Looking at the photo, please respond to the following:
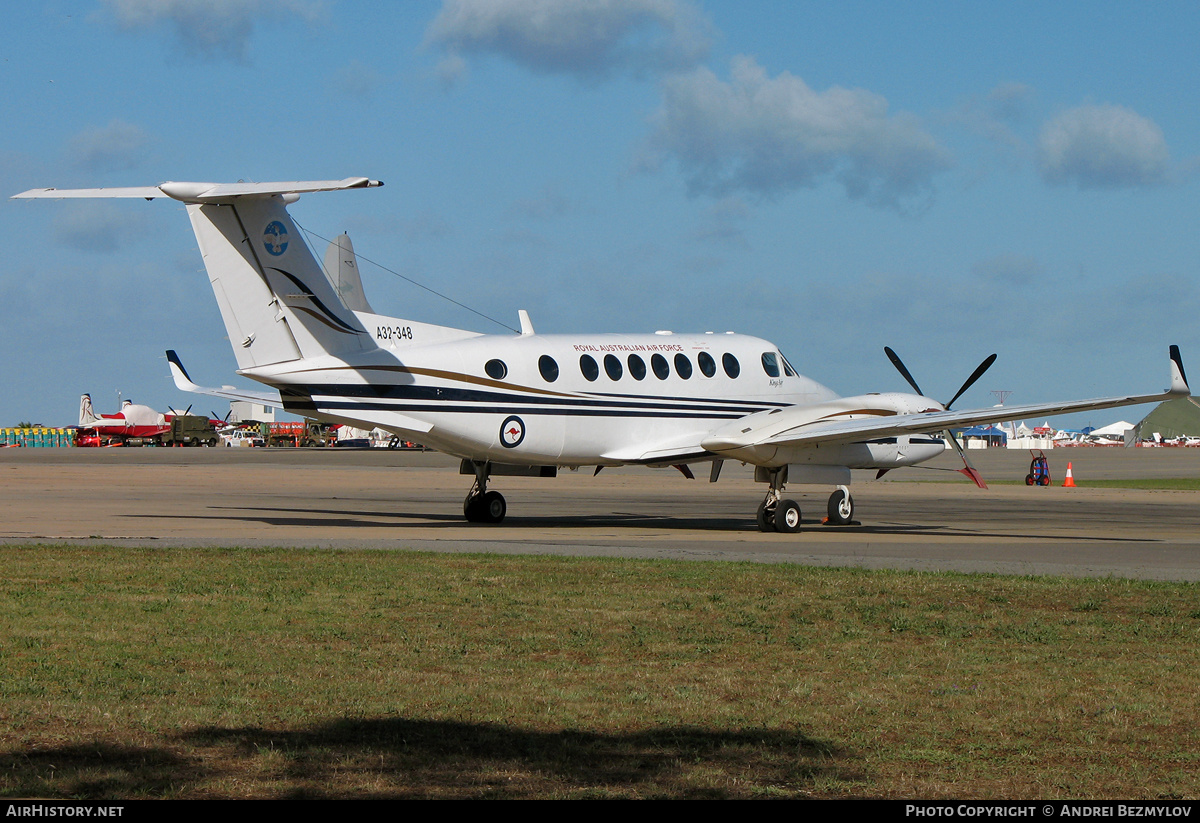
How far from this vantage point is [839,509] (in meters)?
25.5

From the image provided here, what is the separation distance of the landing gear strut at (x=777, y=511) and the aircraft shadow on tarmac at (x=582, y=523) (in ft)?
1.45

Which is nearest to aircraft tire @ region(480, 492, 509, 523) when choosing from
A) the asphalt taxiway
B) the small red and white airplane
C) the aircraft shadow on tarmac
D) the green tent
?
the aircraft shadow on tarmac

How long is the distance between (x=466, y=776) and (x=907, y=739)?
258cm

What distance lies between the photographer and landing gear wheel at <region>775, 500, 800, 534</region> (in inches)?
918

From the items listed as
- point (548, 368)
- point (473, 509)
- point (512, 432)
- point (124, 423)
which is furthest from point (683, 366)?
point (124, 423)

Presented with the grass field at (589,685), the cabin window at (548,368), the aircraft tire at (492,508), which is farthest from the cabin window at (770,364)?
the grass field at (589,685)

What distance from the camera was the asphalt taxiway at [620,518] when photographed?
18.0 metres

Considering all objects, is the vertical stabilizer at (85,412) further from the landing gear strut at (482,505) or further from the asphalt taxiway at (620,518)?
the landing gear strut at (482,505)

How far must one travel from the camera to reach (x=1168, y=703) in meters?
7.85

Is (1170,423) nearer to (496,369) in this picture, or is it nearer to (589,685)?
(496,369)

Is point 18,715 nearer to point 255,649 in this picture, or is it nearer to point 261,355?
point 255,649

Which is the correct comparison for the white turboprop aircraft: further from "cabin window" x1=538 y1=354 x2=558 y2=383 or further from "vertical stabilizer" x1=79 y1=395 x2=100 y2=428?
"vertical stabilizer" x1=79 y1=395 x2=100 y2=428

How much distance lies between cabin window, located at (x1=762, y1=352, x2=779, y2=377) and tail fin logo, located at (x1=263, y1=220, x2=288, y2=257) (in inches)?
423

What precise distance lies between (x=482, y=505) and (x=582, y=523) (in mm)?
2239
